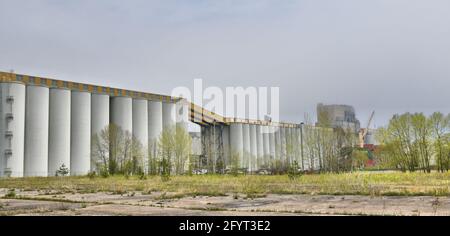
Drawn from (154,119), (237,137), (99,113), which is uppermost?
(99,113)

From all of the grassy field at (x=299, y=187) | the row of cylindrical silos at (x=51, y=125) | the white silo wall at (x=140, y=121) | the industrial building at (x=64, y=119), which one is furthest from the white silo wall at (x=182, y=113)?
the grassy field at (x=299, y=187)

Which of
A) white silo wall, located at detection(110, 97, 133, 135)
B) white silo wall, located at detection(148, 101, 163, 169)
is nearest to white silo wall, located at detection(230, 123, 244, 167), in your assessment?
A: white silo wall, located at detection(148, 101, 163, 169)

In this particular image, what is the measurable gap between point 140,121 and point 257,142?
41.8 metres

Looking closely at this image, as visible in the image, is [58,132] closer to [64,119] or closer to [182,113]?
[64,119]

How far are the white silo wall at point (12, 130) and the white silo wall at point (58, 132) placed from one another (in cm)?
383

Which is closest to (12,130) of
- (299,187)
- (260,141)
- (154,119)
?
(154,119)

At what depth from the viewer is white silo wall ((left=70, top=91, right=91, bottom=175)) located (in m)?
57.0

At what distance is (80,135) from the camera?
57.5m

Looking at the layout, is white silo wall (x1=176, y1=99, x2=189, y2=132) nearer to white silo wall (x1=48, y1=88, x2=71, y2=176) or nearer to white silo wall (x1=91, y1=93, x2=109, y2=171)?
white silo wall (x1=91, y1=93, x2=109, y2=171)

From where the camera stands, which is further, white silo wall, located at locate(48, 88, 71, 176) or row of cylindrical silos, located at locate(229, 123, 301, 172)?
row of cylindrical silos, located at locate(229, 123, 301, 172)

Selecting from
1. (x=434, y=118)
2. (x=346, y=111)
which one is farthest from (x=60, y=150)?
(x=346, y=111)
